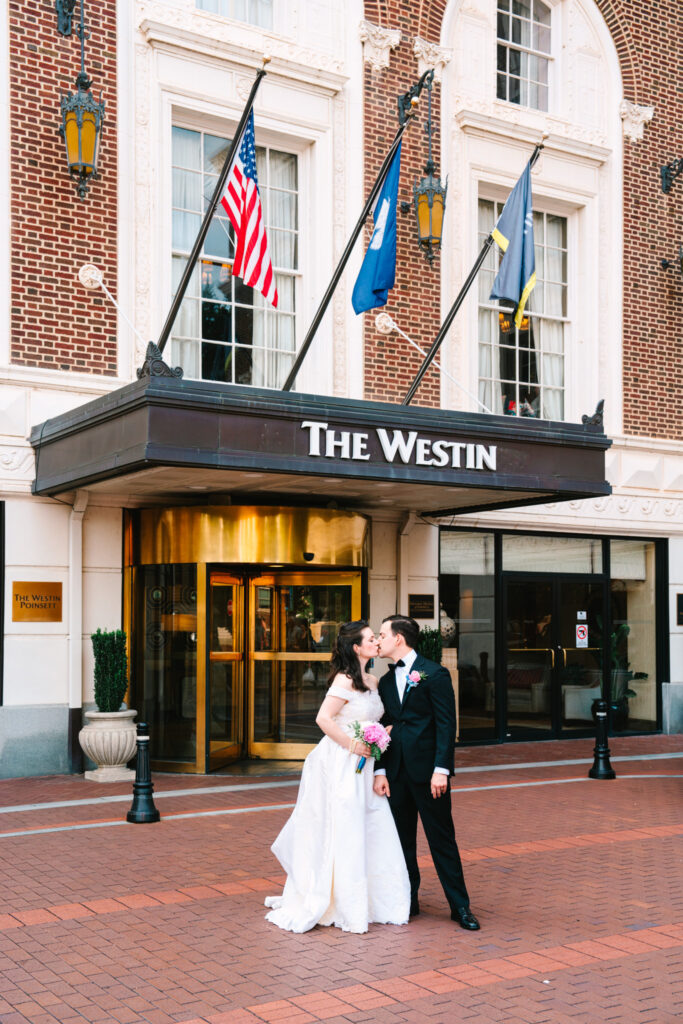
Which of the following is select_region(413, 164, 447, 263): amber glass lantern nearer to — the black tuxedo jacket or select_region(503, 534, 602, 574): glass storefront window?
select_region(503, 534, 602, 574): glass storefront window

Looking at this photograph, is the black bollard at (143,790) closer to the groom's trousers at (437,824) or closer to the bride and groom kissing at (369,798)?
the bride and groom kissing at (369,798)

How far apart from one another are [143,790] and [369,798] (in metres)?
3.46

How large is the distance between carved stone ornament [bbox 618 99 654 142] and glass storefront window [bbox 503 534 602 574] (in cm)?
626

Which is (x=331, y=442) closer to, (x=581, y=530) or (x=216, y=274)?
(x=216, y=274)

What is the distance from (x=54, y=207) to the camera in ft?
40.4

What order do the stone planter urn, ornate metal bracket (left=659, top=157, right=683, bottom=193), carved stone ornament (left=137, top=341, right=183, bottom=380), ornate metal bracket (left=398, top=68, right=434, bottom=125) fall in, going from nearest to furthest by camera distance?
carved stone ornament (left=137, top=341, right=183, bottom=380) → the stone planter urn → ornate metal bracket (left=398, top=68, right=434, bottom=125) → ornate metal bracket (left=659, top=157, right=683, bottom=193)

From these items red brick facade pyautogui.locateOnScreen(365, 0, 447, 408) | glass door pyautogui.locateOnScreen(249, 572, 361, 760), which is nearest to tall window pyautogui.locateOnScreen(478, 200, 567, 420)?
red brick facade pyautogui.locateOnScreen(365, 0, 447, 408)

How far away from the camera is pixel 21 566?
12062 millimetres

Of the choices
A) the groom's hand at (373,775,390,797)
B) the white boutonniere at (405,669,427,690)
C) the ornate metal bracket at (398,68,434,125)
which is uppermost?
the ornate metal bracket at (398,68,434,125)

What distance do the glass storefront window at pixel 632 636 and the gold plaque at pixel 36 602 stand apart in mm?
8545

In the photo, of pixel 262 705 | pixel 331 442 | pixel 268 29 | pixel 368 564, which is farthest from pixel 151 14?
pixel 262 705

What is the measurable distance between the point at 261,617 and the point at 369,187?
18.9 ft

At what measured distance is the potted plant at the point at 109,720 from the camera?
11.7m

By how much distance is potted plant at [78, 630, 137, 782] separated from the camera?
11.7 metres
